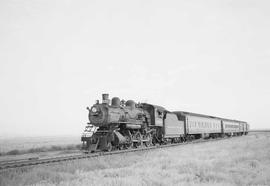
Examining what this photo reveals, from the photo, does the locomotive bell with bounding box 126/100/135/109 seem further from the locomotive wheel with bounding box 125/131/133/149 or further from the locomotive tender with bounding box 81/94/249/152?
the locomotive wheel with bounding box 125/131/133/149

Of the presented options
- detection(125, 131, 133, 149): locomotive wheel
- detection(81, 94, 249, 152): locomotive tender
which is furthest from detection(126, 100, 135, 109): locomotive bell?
detection(125, 131, 133, 149): locomotive wheel

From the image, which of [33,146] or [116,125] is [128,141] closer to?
[116,125]

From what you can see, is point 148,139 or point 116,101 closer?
point 116,101

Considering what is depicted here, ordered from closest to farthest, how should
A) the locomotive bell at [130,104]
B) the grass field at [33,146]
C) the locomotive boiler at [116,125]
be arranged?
the locomotive boiler at [116,125]
the locomotive bell at [130,104]
the grass field at [33,146]

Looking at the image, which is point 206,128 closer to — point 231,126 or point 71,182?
point 231,126

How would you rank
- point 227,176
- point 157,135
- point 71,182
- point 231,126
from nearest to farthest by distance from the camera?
point 71,182 → point 227,176 → point 157,135 → point 231,126

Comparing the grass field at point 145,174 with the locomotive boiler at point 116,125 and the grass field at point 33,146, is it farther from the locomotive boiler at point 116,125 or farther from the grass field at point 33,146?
the grass field at point 33,146

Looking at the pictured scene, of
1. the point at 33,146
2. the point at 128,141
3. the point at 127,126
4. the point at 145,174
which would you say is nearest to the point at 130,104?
the point at 127,126

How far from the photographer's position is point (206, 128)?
3180 cm

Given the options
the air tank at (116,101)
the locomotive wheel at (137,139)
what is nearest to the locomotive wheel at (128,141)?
the locomotive wheel at (137,139)

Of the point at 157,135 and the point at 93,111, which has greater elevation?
the point at 93,111

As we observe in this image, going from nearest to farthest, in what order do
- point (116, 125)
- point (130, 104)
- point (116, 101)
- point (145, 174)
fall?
point (145, 174) < point (116, 125) < point (116, 101) < point (130, 104)

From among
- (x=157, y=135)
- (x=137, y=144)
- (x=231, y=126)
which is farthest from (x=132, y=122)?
(x=231, y=126)

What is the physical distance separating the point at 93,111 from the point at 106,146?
2.45m
